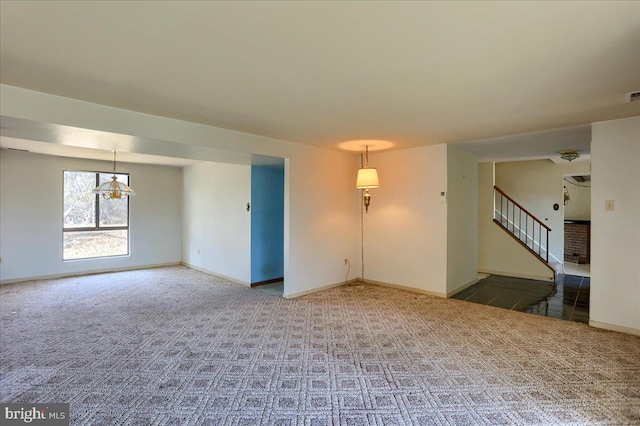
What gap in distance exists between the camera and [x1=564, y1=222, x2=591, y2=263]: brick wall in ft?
27.0

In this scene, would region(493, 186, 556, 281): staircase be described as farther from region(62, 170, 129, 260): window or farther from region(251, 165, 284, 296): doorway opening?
region(62, 170, 129, 260): window

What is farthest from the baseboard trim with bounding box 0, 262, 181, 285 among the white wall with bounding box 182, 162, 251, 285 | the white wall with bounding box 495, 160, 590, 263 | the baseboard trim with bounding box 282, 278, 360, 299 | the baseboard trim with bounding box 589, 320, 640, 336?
the white wall with bounding box 495, 160, 590, 263

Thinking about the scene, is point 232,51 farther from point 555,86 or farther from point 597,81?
point 597,81

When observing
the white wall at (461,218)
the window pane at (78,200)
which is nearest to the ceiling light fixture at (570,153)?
the white wall at (461,218)

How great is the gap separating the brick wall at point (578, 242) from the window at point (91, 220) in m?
11.5

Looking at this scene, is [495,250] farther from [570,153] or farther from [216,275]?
[216,275]

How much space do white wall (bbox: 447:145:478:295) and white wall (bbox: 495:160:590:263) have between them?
2611 millimetres

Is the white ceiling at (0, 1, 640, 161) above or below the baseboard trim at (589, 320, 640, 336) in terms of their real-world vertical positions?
above

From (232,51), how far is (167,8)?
49 cm

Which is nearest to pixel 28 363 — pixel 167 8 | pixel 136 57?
pixel 136 57

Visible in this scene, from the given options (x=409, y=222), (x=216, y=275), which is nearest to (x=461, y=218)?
(x=409, y=222)

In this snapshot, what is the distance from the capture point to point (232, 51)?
2098 millimetres

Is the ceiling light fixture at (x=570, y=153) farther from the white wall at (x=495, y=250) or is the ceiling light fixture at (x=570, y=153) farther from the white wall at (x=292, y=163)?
the white wall at (x=292, y=163)

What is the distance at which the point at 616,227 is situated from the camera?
3.69 metres
